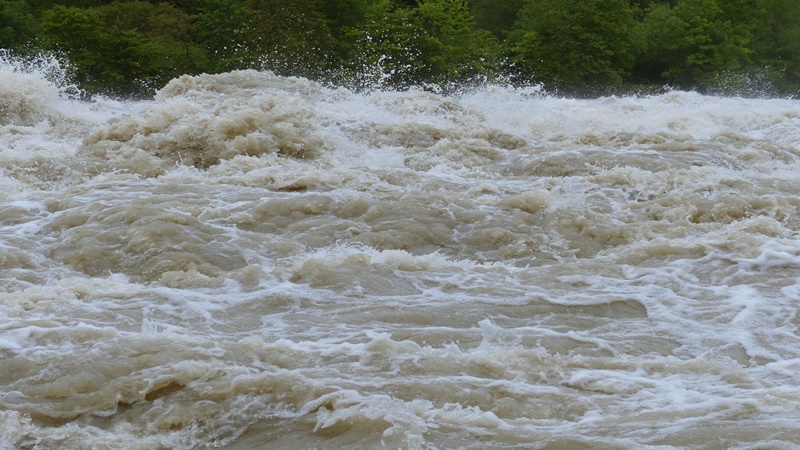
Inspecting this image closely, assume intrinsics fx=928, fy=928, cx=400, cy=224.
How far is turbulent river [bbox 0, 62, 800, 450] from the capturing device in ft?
12.9

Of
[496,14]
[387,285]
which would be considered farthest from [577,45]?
[387,285]

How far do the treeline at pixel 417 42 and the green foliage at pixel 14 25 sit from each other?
0.04 meters

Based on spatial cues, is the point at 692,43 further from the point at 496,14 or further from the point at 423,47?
the point at 423,47

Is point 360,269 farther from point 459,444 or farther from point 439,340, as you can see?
point 459,444

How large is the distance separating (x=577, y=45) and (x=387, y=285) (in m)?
22.8

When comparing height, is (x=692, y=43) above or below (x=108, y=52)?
above

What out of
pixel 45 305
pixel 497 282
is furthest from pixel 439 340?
pixel 45 305

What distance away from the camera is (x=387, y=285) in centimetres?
591

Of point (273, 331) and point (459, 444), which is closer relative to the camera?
point (459, 444)

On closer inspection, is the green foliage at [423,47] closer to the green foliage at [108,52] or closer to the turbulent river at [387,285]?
the green foliage at [108,52]


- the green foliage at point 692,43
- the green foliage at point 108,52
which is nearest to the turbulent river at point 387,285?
the green foliage at point 108,52

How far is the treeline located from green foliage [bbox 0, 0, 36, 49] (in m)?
0.04

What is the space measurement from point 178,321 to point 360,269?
4.68 ft

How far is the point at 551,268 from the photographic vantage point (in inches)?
253
